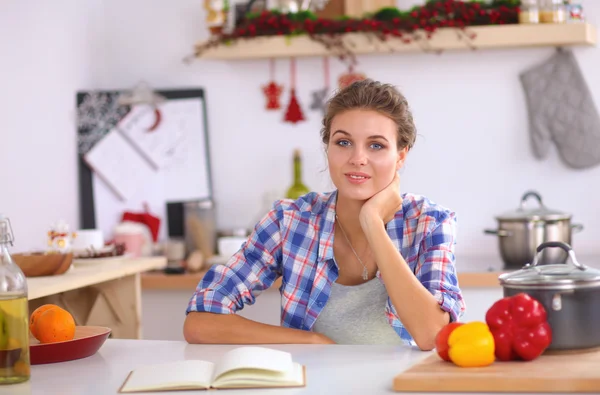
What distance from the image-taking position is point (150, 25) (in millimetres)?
4215

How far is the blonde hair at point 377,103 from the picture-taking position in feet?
7.44

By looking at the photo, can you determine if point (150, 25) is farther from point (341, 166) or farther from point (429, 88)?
point (341, 166)

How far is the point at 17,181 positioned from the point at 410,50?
5.97ft

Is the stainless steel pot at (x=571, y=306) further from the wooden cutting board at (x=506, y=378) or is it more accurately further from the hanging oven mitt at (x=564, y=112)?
the hanging oven mitt at (x=564, y=112)

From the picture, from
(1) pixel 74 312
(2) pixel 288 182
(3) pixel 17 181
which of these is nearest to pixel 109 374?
(1) pixel 74 312

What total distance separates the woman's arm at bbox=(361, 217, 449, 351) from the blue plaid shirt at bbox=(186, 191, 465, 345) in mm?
107

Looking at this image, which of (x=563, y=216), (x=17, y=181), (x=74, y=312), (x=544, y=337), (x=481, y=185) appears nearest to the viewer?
(x=544, y=337)

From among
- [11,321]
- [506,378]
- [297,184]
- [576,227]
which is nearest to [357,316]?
[506,378]

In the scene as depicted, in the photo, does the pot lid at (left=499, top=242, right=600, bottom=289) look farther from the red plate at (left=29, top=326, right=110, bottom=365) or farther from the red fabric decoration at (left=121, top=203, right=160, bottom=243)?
the red fabric decoration at (left=121, top=203, right=160, bottom=243)

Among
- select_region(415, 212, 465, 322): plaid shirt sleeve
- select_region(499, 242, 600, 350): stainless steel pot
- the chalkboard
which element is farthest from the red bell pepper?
the chalkboard

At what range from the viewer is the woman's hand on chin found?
7.00ft

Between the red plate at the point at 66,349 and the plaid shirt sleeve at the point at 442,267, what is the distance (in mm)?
761

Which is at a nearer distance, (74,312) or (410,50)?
(74,312)

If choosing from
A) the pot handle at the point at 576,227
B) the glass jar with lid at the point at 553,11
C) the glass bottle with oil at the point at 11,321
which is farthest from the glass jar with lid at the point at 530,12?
the glass bottle with oil at the point at 11,321
